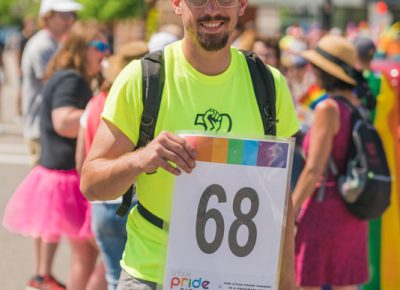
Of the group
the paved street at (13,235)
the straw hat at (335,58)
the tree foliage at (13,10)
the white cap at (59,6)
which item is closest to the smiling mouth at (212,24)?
the straw hat at (335,58)

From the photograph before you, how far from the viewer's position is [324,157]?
480 centimetres

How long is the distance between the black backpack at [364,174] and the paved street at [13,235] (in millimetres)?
2795

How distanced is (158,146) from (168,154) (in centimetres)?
4

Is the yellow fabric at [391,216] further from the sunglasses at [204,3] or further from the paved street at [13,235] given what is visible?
the sunglasses at [204,3]

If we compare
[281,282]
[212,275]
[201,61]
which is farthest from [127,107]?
[281,282]

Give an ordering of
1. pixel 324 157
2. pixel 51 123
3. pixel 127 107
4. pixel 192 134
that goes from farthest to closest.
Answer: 1. pixel 51 123
2. pixel 324 157
3. pixel 127 107
4. pixel 192 134

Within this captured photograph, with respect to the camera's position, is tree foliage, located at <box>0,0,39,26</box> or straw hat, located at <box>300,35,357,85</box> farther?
tree foliage, located at <box>0,0,39,26</box>

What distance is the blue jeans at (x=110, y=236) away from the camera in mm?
4793

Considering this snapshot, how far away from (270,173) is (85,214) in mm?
3082

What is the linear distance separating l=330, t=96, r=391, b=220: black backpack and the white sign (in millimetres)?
2060

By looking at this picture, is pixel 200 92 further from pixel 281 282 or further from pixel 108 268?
pixel 108 268

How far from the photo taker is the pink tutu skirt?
578 centimetres

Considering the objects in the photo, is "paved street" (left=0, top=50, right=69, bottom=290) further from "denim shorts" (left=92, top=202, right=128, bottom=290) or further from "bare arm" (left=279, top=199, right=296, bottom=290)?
"bare arm" (left=279, top=199, right=296, bottom=290)

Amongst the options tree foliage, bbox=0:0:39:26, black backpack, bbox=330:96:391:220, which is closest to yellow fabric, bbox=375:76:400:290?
black backpack, bbox=330:96:391:220
